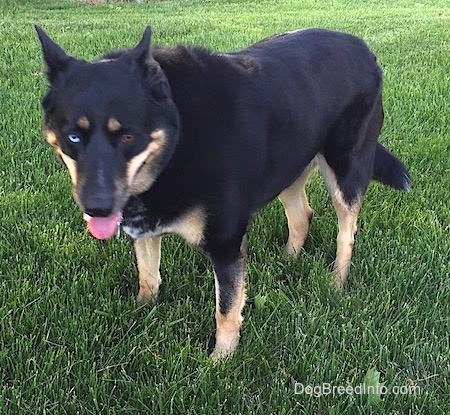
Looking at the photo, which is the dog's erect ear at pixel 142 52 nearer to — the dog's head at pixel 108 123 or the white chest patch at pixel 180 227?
the dog's head at pixel 108 123

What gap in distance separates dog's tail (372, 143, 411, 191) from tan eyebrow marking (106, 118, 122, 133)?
197 centimetres

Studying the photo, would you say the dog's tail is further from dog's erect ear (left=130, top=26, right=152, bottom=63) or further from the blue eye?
the blue eye

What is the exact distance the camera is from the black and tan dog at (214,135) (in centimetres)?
211

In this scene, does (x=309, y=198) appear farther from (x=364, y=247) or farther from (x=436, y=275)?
(x=436, y=275)

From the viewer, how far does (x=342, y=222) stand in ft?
10.7

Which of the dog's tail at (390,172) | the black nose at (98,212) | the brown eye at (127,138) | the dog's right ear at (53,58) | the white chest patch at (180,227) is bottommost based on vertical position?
the dog's tail at (390,172)

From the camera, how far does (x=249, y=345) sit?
8.75ft

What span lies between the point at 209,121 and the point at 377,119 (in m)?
1.32

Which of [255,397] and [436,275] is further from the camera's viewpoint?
[436,275]

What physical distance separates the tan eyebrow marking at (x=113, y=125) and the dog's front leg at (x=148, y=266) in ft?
3.13

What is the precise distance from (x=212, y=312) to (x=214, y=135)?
0.99 m

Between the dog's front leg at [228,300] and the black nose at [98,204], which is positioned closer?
the black nose at [98,204]

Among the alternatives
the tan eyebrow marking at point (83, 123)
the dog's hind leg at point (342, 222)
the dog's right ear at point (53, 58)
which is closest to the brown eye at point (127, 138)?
the tan eyebrow marking at point (83, 123)

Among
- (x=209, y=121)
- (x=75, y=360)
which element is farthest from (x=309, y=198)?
(x=75, y=360)
